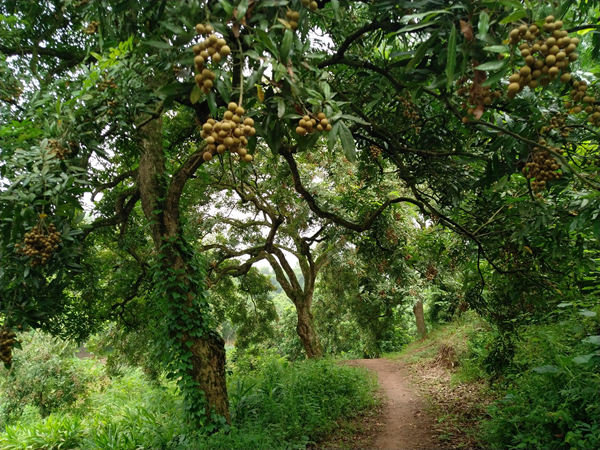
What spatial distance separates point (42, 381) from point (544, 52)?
13.0 meters

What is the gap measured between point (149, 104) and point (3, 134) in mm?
1032

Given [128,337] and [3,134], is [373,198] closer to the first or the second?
[3,134]

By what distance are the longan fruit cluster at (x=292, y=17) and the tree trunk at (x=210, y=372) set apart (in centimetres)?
368

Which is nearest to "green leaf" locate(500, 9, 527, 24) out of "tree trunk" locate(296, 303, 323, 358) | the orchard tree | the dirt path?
the orchard tree

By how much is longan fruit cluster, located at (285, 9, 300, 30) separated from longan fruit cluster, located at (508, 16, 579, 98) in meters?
0.76

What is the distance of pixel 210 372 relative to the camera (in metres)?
4.20

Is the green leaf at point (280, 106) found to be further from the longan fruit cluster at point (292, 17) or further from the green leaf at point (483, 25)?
the green leaf at point (483, 25)

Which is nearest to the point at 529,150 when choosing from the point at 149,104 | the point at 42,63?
the point at 149,104

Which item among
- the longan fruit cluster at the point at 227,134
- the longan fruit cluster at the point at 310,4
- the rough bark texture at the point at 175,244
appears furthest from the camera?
the rough bark texture at the point at 175,244

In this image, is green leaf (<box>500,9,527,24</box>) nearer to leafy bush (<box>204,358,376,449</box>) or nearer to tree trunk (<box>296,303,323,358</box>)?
leafy bush (<box>204,358,376,449</box>)

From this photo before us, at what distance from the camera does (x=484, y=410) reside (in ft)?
15.9

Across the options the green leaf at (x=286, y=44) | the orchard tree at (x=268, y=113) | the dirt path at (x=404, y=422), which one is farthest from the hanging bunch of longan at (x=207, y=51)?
the dirt path at (x=404, y=422)

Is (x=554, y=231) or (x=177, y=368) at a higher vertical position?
(x=554, y=231)

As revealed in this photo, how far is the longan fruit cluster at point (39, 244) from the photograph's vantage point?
7.47 feet
